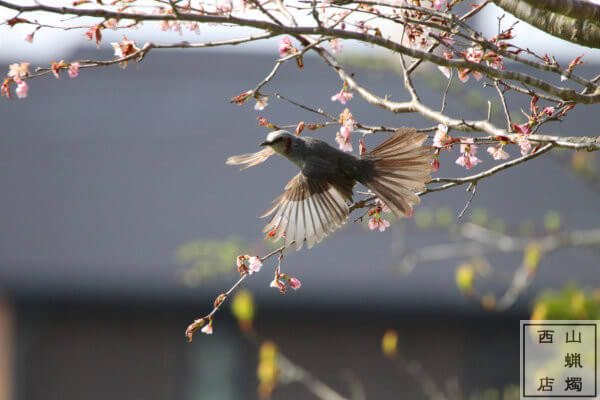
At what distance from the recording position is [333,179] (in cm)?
290

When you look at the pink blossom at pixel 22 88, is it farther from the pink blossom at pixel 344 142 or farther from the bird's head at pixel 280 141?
the pink blossom at pixel 344 142

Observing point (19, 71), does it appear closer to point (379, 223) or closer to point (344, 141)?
point (344, 141)

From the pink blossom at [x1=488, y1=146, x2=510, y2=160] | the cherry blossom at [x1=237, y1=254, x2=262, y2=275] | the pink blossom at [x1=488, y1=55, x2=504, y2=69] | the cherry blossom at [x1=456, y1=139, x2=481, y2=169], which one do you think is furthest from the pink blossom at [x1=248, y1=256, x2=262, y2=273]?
the pink blossom at [x1=488, y1=55, x2=504, y2=69]

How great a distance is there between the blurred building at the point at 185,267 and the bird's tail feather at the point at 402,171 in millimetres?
6880

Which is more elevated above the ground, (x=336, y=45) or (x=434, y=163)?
(x=336, y=45)

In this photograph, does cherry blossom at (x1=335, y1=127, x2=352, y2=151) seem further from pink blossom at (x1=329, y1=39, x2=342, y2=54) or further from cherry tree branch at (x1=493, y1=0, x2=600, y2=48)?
cherry tree branch at (x1=493, y1=0, x2=600, y2=48)

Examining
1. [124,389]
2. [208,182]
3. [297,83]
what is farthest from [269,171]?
[124,389]

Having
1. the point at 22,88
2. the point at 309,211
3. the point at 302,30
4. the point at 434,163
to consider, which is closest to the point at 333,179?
the point at 309,211

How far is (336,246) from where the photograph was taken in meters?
10.4

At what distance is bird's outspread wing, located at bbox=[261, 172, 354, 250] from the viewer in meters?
2.72

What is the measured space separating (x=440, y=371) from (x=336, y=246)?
2255mm

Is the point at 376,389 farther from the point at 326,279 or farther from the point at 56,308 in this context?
the point at 56,308

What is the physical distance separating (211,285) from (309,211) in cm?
682

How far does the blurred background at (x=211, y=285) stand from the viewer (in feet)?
32.8
